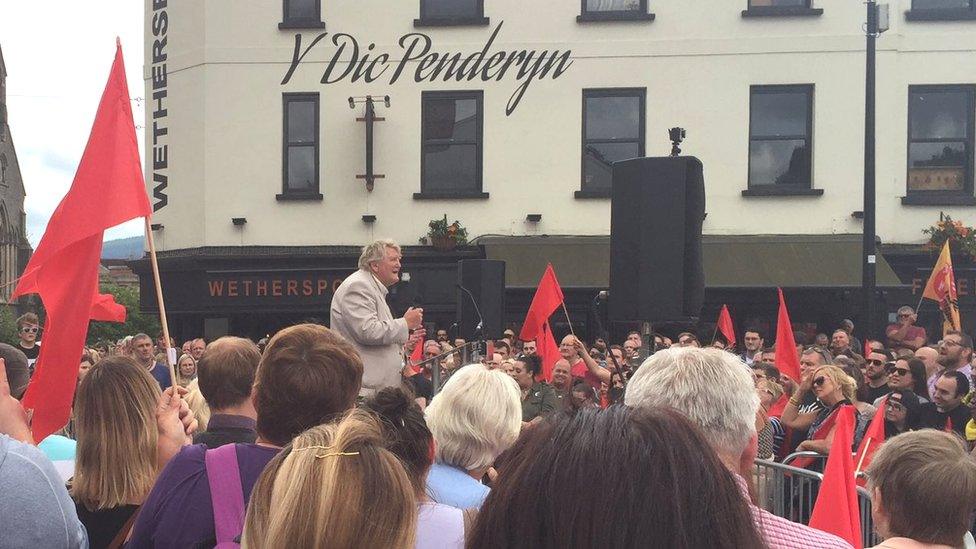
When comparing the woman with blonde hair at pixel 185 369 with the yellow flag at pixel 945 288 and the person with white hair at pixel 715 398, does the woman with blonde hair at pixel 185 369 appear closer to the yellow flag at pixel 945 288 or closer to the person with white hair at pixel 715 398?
the person with white hair at pixel 715 398

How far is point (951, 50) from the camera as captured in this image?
16.2 meters

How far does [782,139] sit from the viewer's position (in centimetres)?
1659

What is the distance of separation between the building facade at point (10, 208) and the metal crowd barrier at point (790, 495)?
5197cm

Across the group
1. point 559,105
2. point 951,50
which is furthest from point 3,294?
point 951,50

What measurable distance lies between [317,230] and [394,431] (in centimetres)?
1420

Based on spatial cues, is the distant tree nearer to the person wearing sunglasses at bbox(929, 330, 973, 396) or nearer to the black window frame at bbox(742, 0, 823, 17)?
the black window frame at bbox(742, 0, 823, 17)

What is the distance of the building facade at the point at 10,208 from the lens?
51.7m

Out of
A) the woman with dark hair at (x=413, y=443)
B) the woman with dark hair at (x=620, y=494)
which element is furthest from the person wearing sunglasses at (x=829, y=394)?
the woman with dark hair at (x=620, y=494)

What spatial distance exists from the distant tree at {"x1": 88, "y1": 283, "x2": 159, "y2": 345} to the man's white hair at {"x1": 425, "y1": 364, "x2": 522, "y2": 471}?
33756mm

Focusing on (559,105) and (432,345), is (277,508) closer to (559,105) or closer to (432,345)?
(432,345)

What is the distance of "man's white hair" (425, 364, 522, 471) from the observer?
359 cm

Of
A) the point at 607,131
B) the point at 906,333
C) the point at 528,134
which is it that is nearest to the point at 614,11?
the point at 607,131

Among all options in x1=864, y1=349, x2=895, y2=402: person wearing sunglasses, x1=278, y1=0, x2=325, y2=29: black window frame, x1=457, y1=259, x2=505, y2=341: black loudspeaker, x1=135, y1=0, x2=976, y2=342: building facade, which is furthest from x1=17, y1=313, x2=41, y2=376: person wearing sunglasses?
x1=864, y1=349, x2=895, y2=402: person wearing sunglasses

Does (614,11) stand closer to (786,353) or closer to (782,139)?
(782,139)
